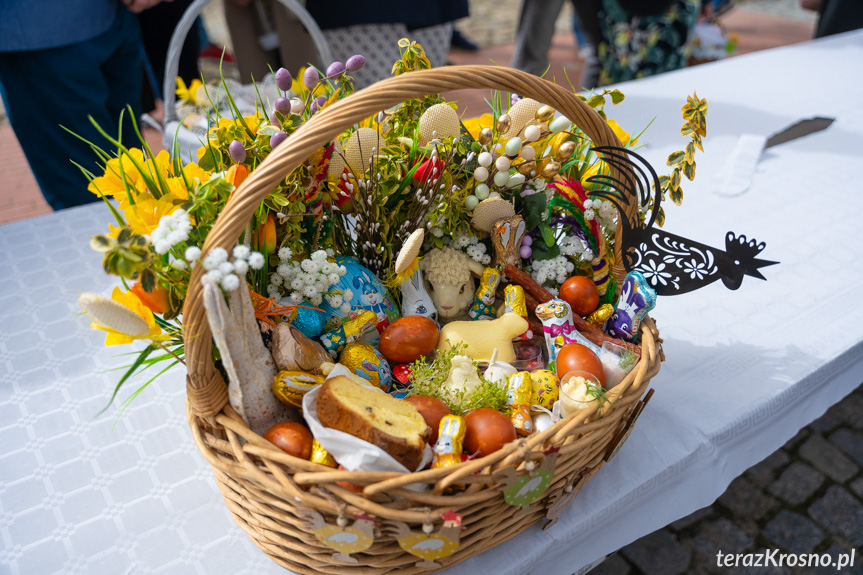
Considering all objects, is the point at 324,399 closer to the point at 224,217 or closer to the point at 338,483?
the point at 338,483

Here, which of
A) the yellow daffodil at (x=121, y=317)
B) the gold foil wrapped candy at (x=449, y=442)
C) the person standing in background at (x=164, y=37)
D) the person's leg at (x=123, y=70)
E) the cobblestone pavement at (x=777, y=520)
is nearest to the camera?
the yellow daffodil at (x=121, y=317)

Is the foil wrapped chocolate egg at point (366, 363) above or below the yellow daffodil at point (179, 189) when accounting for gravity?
below

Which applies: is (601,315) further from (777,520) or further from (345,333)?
(777,520)

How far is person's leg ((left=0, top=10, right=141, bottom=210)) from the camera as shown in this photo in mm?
1799

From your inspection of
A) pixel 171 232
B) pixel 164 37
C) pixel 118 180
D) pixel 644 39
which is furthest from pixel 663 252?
pixel 164 37

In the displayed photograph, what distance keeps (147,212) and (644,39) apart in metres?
2.82

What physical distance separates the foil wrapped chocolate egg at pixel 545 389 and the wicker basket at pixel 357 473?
0.09 metres

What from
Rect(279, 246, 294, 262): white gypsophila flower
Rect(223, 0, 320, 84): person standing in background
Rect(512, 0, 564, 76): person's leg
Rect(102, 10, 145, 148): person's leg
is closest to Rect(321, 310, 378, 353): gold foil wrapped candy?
Rect(279, 246, 294, 262): white gypsophila flower

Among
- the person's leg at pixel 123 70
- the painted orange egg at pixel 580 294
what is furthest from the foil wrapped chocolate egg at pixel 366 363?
the person's leg at pixel 123 70

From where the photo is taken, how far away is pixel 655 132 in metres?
1.77

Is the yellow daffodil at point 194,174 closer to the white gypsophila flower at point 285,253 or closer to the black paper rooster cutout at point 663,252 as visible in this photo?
the white gypsophila flower at point 285,253

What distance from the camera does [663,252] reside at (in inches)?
35.2

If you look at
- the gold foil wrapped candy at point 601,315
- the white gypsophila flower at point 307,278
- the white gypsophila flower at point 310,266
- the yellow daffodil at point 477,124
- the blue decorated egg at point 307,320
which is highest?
the yellow daffodil at point 477,124

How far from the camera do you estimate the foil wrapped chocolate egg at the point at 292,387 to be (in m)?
0.76
